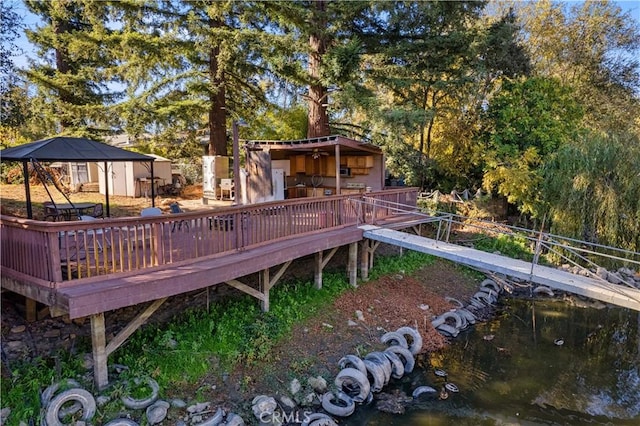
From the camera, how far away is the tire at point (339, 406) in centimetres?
596

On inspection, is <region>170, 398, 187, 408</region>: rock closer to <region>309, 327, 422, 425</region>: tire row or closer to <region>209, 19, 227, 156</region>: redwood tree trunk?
<region>309, 327, 422, 425</region>: tire row

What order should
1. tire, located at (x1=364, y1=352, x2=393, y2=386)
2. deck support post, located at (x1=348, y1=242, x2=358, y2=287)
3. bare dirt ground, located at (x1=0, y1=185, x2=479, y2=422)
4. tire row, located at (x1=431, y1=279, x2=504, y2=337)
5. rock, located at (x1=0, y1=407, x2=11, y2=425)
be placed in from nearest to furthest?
rock, located at (x1=0, y1=407, x2=11, y2=425) < bare dirt ground, located at (x1=0, y1=185, x2=479, y2=422) < tire, located at (x1=364, y1=352, x2=393, y2=386) < tire row, located at (x1=431, y1=279, x2=504, y2=337) < deck support post, located at (x1=348, y1=242, x2=358, y2=287)

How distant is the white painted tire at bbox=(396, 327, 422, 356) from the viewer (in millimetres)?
7914

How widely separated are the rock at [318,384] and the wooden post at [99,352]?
117 inches

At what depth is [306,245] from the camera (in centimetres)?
782

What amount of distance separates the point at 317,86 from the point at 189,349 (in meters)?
9.26

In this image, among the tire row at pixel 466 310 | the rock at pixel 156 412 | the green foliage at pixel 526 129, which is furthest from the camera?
the green foliage at pixel 526 129

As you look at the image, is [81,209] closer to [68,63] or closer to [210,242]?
[210,242]

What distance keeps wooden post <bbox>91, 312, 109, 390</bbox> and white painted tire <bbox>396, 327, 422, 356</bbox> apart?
537 centimetres

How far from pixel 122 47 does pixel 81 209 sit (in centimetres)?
602

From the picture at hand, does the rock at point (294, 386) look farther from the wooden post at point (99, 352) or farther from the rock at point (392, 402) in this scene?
the wooden post at point (99, 352)

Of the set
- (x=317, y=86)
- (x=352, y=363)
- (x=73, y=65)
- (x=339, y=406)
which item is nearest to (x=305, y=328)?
(x=352, y=363)

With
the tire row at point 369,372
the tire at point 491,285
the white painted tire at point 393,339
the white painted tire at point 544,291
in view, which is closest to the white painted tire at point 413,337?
the tire row at point 369,372

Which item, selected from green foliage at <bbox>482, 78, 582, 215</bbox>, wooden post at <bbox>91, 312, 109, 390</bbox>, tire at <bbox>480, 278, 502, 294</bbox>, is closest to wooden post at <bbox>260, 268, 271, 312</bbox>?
wooden post at <bbox>91, 312, 109, 390</bbox>
